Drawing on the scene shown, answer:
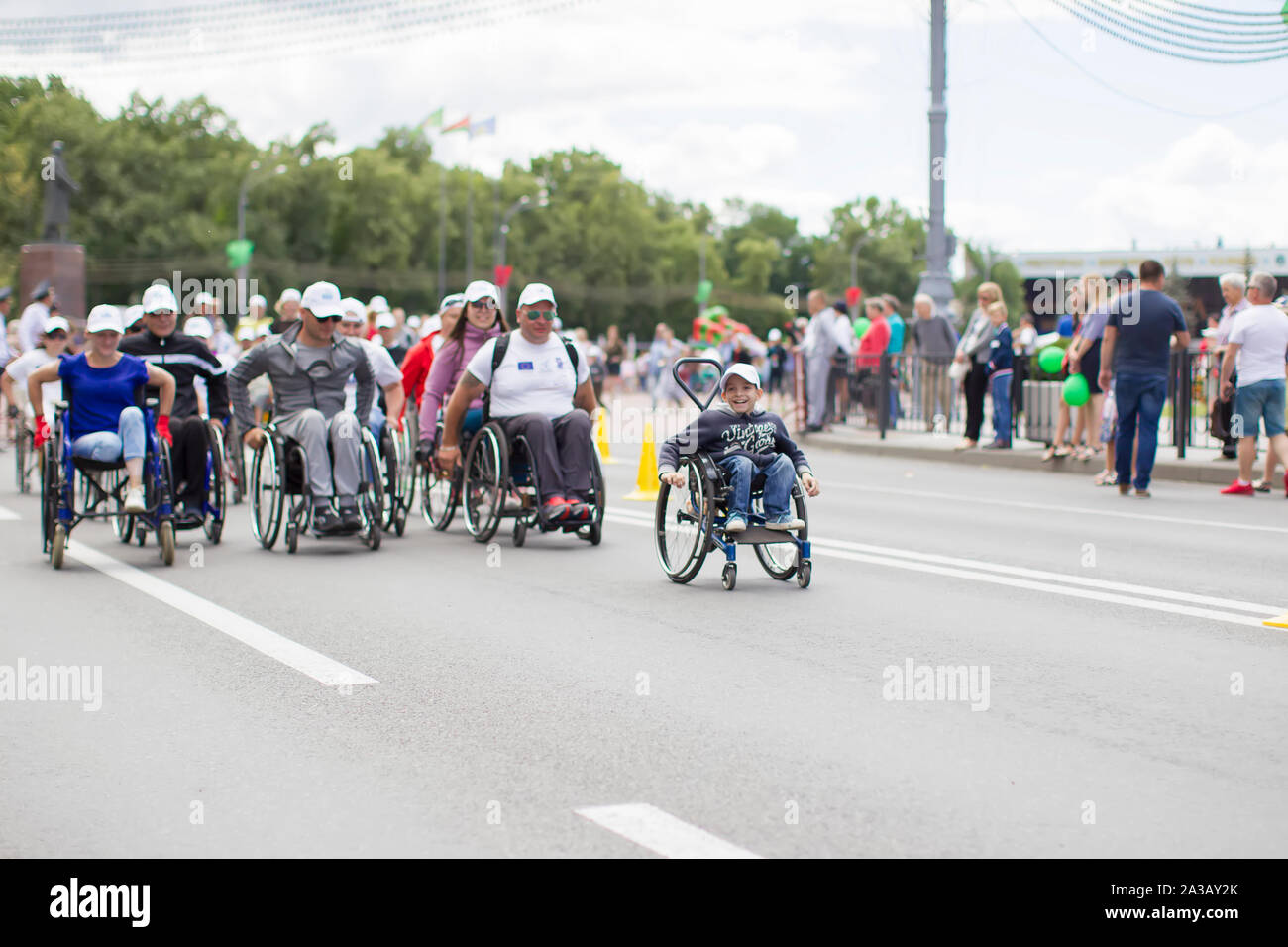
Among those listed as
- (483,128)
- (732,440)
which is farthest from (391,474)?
(483,128)

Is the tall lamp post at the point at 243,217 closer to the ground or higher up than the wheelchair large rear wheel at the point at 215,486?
higher up

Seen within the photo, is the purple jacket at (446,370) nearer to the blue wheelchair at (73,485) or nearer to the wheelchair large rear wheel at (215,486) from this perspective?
the wheelchair large rear wheel at (215,486)

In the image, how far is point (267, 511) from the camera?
488 inches

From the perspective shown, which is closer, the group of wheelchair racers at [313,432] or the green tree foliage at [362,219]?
the group of wheelchair racers at [313,432]

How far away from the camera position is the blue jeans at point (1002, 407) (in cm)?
2150

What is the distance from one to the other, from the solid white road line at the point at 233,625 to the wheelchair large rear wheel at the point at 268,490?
1043mm

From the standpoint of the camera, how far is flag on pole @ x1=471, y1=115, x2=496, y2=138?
61.5 m

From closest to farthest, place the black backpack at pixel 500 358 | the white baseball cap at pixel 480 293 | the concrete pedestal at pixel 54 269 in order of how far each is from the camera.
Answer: the black backpack at pixel 500 358 → the white baseball cap at pixel 480 293 → the concrete pedestal at pixel 54 269

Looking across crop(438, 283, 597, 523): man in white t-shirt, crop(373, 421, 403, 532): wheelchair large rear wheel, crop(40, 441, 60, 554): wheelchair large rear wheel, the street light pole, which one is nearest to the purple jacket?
crop(373, 421, 403, 532): wheelchair large rear wheel

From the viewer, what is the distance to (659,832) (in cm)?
487

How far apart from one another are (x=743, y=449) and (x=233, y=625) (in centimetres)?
309

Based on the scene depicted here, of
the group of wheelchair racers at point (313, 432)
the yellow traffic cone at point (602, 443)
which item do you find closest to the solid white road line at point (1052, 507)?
the yellow traffic cone at point (602, 443)

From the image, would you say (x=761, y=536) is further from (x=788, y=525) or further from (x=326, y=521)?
(x=326, y=521)
